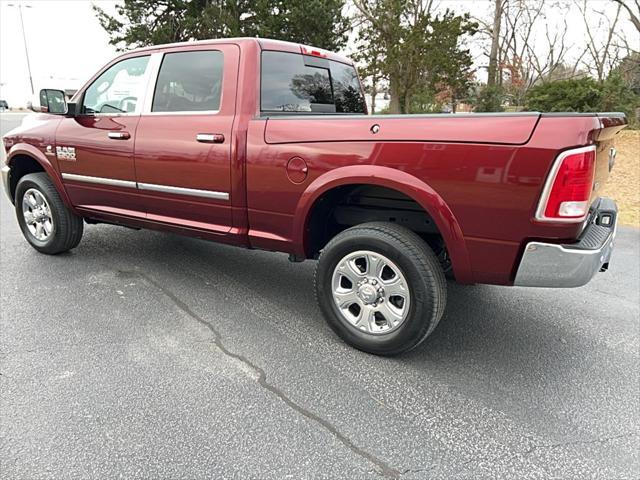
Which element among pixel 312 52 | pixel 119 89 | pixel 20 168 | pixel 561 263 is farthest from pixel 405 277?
pixel 20 168

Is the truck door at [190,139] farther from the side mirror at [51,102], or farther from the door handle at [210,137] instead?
the side mirror at [51,102]

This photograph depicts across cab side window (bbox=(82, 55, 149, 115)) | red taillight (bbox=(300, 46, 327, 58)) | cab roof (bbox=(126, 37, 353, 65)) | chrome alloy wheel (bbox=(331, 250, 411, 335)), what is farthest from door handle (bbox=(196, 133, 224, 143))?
chrome alloy wheel (bbox=(331, 250, 411, 335))

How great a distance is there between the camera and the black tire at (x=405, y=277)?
8.71 ft

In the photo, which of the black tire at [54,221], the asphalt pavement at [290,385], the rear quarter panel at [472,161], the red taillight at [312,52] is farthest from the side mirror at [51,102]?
the rear quarter panel at [472,161]

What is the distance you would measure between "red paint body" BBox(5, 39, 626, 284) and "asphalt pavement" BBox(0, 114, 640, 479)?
2.02 feet

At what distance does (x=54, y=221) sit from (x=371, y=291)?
325 centimetres

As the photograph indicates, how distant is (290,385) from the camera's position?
2615 millimetres

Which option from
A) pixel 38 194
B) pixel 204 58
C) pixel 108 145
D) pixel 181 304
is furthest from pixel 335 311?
pixel 38 194

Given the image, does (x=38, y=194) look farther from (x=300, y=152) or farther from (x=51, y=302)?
(x=300, y=152)

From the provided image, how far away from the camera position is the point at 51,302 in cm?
357

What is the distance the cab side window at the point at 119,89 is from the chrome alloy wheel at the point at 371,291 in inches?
87.0

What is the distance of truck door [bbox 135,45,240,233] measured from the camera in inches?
130

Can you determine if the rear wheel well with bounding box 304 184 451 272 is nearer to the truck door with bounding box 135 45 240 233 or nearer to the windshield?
the truck door with bounding box 135 45 240 233

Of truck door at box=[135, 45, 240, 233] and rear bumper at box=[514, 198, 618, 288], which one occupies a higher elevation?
truck door at box=[135, 45, 240, 233]
